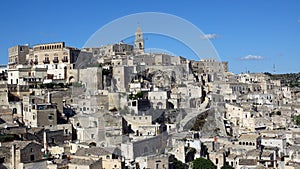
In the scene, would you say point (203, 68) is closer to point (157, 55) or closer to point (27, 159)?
point (157, 55)

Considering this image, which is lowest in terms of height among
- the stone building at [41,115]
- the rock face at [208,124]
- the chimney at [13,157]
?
the chimney at [13,157]

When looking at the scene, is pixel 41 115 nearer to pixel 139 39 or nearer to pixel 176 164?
pixel 176 164

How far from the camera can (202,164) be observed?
52.4 ft

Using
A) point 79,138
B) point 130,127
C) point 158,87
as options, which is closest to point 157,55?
point 158,87

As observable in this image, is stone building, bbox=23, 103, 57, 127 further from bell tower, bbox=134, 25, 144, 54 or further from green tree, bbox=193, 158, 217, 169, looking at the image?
green tree, bbox=193, 158, 217, 169

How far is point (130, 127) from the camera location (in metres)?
18.5

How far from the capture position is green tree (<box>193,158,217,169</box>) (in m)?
15.9

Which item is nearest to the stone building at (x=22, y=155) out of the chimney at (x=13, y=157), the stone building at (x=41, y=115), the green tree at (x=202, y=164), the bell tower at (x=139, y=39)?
the chimney at (x=13, y=157)

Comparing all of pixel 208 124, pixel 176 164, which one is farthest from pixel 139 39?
pixel 176 164

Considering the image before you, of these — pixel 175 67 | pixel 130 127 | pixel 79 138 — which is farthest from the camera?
pixel 175 67

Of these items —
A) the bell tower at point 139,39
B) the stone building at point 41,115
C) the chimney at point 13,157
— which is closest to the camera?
the chimney at point 13,157

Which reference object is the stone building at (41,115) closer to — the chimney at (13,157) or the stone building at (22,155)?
the stone building at (22,155)

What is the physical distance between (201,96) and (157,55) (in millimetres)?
3121

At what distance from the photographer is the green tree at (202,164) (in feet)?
52.2
